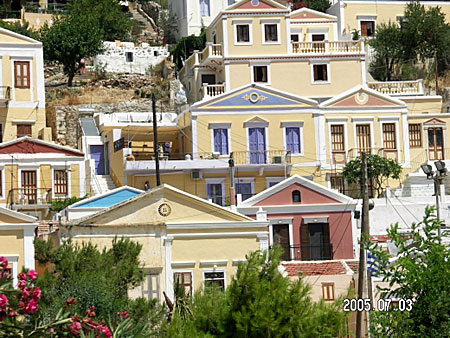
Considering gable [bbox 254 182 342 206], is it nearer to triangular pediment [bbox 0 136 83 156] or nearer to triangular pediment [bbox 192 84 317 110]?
triangular pediment [bbox 192 84 317 110]

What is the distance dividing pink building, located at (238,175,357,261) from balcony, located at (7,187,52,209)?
36.1 feet

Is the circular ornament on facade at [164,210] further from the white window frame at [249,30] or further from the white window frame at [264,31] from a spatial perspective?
the white window frame at [264,31]

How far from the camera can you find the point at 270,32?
6056 centimetres

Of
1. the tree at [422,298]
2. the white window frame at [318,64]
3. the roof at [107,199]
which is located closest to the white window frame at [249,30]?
the white window frame at [318,64]

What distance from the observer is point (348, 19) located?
2975 inches

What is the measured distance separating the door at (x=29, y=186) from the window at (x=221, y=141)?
8.93 meters

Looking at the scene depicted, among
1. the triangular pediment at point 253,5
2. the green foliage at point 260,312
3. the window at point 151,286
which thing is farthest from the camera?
the triangular pediment at point 253,5

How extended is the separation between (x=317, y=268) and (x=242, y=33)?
22.4 m

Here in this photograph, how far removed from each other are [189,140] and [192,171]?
2.89 meters

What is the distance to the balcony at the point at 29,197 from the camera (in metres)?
50.5

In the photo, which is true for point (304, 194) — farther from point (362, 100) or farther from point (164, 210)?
point (362, 100)

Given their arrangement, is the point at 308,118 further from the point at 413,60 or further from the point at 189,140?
the point at 413,60

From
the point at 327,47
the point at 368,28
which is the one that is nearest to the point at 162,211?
the point at 327,47

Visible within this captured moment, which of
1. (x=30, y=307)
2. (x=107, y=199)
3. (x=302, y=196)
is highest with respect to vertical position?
Result: (x=107, y=199)
